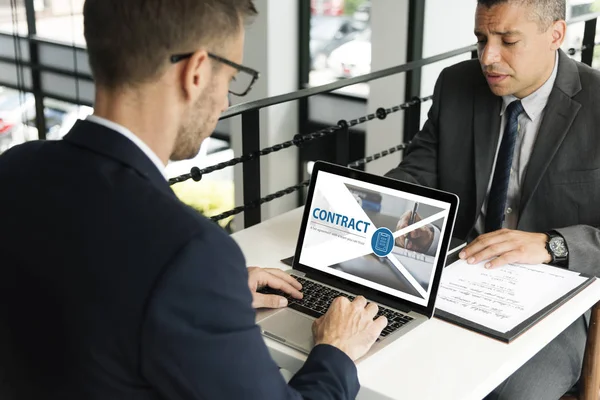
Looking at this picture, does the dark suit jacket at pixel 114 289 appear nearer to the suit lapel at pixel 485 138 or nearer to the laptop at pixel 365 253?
the laptop at pixel 365 253

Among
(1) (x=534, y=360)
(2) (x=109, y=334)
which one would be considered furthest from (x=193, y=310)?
(1) (x=534, y=360)

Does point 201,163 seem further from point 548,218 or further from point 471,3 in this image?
point 548,218

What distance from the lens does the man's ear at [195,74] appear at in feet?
4.11

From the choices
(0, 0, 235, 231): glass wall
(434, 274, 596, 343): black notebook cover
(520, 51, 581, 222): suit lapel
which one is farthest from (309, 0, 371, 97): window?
(434, 274, 596, 343): black notebook cover

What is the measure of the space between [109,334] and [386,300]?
2.69 feet

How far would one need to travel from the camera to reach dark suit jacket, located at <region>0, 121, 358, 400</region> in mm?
1126

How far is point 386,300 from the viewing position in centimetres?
183

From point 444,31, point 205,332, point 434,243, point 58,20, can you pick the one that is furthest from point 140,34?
point 58,20

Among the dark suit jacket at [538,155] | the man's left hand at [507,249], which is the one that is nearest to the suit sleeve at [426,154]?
the dark suit jacket at [538,155]

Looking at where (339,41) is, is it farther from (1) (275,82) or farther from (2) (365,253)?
(2) (365,253)

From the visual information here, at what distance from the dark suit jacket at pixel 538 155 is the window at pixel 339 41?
14.8 feet

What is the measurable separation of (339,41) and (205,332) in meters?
6.26

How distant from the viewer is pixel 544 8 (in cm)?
225

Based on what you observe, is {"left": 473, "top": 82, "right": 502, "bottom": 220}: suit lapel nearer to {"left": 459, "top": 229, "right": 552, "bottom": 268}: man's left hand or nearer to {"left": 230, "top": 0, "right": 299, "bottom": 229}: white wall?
{"left": 459, "top": 229, "right": 552, "bottom": 268}: man's left hand
